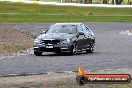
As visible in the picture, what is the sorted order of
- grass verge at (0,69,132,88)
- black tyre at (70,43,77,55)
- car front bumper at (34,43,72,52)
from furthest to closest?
black tyre at (70,43,77,55) < car front bumper at (34,43,72,52) < grass verge at (0,69,132,88)

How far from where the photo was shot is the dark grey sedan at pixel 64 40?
24.1 meters

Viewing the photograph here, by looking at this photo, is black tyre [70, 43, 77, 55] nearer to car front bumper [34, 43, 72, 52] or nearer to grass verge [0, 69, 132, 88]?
car front bumper [34, 43, 72, 52]

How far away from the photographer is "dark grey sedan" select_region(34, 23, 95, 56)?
2414 centimetres

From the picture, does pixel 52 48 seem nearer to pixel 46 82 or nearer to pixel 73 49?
pixel 73 49

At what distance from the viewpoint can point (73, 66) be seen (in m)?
18.6

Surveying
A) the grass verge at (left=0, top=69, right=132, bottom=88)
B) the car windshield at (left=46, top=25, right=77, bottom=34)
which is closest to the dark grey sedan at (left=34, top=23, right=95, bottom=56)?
the car windshield at (left=46, top=25, right=77, bottom=34)

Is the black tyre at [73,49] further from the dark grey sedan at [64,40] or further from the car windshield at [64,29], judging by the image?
the car windshield at [64,29]

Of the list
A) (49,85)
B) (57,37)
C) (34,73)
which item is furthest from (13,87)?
(57,37)

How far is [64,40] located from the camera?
80.1ft

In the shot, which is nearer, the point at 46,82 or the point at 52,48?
the point at 46,82

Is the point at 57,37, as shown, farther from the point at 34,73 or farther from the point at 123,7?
the point at 123,7

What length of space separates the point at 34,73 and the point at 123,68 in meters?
3.20

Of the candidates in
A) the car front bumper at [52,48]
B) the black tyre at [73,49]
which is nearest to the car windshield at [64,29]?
the black tyre at [73,49]

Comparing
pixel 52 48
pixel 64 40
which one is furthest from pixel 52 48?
pixel 64 40
